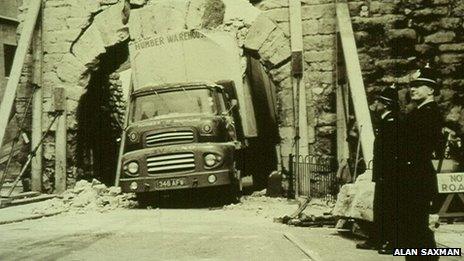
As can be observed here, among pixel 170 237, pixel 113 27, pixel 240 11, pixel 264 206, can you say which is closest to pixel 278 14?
pixel 240 11

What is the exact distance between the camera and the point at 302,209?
759 cm

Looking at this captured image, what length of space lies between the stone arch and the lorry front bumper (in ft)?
8.27

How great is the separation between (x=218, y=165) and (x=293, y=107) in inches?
97.2

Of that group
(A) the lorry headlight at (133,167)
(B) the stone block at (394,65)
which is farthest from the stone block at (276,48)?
(A) the lorry headlight at (133,167)

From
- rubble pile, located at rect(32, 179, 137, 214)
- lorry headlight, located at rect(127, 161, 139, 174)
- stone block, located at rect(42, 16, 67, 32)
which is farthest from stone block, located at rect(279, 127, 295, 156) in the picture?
stone block, located at rect(42, 16, 67, 32)

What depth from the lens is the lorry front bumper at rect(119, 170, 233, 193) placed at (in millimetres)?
8242

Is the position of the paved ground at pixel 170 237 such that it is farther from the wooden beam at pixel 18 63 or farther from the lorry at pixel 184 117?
the wooden beam at pixel 18 63

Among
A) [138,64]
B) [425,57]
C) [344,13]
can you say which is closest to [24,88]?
[138,64]

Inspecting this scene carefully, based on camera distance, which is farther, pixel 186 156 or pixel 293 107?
pixel 293 107

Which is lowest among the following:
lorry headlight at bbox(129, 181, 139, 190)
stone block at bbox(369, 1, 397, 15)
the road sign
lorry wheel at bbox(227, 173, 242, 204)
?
lorry wheel at bbox(227, 173, 242, 204)

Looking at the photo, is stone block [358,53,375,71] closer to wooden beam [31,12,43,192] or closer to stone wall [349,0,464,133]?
stone wall [349,0,464,133]

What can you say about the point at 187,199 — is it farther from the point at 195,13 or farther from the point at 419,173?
the point at 419,173

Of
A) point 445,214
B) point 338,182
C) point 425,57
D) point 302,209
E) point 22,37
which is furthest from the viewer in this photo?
point 22,37

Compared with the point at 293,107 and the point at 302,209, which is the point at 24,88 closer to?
the point at 293,107
